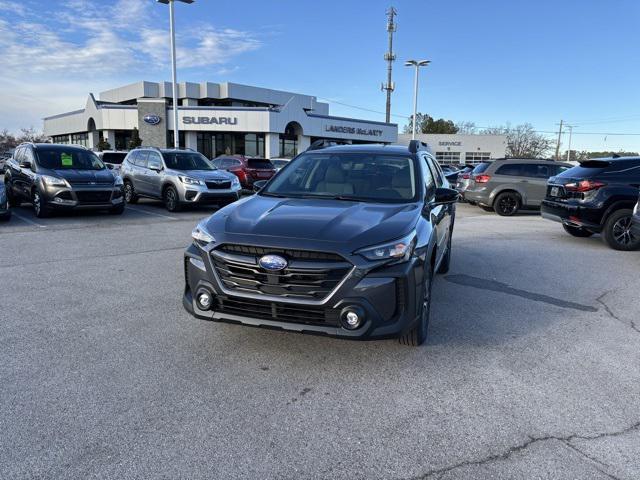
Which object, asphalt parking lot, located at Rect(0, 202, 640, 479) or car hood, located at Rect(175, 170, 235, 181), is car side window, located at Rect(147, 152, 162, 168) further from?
asphalt parking lot, located at Rect(0, 202, 640, 479)


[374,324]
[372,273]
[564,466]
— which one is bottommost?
[564,466]

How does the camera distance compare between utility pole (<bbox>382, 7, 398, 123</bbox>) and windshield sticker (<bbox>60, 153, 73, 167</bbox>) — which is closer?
windshield sticker (<bbox>60, 153, 73, 167</bbox>)

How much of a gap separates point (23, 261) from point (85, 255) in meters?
0.84

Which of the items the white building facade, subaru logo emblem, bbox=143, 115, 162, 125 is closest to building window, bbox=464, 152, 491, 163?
the white building facade

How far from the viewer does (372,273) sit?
335 cm

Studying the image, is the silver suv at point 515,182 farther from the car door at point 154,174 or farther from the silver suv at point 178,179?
the car door at point 154,174

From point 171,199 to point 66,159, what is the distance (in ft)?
9.12

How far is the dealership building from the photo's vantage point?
4069 centimetres

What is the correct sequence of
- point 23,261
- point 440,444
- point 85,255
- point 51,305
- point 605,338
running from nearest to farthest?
1. point 440,444
2. point 605,338
3. point 51,305
4. point 23,261
5. point 85,255

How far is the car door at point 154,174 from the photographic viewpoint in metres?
13.7

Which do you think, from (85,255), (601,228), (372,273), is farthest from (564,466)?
(601,228)

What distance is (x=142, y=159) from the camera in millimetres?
14570

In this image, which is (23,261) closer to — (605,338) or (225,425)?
(225,425)

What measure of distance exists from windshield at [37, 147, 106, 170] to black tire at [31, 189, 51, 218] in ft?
2.39
